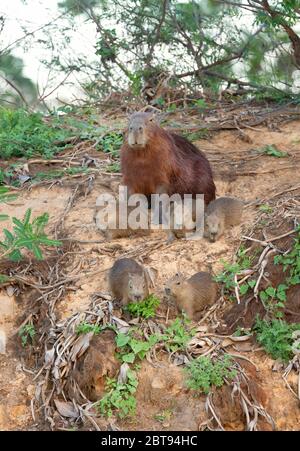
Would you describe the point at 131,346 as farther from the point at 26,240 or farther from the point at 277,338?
the point at 26,240

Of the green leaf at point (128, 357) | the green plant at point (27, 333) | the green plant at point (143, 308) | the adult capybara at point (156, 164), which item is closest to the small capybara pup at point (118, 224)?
the adult capybara at point (156, 164)

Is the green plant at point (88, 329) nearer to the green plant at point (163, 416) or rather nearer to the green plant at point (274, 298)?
the green plant at point (163, 416)

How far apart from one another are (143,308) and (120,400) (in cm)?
77

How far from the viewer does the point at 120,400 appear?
4617 millimetres

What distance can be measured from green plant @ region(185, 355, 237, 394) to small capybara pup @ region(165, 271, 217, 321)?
0.53 meters

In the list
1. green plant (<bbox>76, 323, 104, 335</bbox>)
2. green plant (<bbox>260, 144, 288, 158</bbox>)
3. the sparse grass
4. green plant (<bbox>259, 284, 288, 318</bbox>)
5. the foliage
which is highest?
the foliage

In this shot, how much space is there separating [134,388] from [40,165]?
353 centimetres

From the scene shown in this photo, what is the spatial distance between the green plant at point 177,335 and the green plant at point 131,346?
0.10 m

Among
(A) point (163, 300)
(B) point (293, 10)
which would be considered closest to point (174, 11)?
(B) point (293, 10)

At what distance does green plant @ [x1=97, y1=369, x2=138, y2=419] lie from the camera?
181 inches

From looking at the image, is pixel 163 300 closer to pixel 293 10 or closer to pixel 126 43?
pixel 293 10

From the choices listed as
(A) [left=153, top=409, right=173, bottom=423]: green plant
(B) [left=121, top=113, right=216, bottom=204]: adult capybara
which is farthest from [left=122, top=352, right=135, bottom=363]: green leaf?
(B) [left=121, top=113, right=216, bottom=204]: adult capybara

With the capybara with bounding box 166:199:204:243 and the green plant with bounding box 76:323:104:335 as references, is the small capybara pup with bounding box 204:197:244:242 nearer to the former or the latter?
the capybara with bounding box 166:199:204:243

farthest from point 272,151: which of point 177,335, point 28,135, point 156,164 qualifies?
point 177,335
